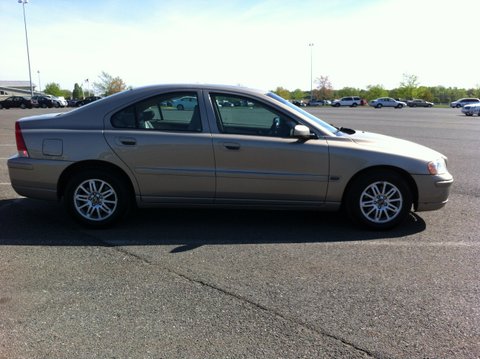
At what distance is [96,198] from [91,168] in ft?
1.14

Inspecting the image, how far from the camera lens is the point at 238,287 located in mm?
3613

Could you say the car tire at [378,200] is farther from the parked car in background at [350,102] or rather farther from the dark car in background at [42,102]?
the parked car in background at [350,102]

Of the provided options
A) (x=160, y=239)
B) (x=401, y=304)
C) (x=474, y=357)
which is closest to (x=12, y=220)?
(x=160, y=239)

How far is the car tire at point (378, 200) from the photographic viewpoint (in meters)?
4.96

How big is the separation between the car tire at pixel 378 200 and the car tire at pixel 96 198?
260 cm

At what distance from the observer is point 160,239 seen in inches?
188

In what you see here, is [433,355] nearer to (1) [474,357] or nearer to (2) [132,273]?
(1) [474,357]

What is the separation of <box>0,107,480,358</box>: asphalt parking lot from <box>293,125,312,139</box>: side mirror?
44.1 inches

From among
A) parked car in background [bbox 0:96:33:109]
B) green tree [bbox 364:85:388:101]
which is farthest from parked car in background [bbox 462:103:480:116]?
green tree [bbox 364:85:388:101]

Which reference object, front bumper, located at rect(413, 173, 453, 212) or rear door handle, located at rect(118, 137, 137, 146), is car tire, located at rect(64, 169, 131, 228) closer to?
rear door handle, located at rect(118, 137, 137, 146)

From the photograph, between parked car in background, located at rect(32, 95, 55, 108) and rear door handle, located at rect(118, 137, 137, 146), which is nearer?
rear door handle, located at rect(118, 137, 137, 146)

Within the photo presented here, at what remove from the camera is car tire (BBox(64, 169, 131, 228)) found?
4953mm

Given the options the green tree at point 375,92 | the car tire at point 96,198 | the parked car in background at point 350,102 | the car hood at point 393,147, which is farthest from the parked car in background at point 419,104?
the car tire at point 96,198

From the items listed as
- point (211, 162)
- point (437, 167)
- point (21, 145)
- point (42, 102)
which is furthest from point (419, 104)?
point (21, 145)
